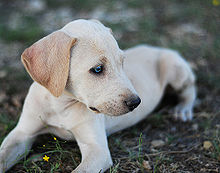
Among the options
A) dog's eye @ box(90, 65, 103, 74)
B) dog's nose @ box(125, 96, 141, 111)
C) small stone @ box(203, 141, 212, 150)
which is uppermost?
dog's eye @ box(90, 65, 103, 74)

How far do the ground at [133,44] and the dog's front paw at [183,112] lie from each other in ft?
0.29

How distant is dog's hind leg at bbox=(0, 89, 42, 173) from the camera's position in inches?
131

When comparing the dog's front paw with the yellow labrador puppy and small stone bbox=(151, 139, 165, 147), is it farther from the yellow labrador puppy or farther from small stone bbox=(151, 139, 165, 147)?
small stone bbox=(151, 139, 165, 147)

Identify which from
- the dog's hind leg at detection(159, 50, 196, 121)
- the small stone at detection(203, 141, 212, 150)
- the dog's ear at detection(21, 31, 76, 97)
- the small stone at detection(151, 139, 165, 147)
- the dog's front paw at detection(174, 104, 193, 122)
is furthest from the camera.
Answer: the dog's hind leg at detection(159, 50, 196, 121)

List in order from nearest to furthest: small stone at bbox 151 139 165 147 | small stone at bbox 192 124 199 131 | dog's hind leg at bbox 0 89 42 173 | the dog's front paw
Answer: dog's hind leg at bbox 0 89 42 173 → small stone at bbox 151 139 165 147 → small stone at bbox 192 124 199 131 → the dog's front paw

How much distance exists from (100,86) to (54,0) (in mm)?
6034

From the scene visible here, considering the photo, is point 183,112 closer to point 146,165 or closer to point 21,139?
point 146,165

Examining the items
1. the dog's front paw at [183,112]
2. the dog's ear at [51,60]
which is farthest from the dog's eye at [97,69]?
the dog's front paw at [183,112]

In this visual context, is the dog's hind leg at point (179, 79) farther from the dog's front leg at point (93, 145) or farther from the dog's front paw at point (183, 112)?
the dog's front leg at point (93, 145)

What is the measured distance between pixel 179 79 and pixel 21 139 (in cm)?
242

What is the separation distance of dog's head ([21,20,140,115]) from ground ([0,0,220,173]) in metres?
0.56

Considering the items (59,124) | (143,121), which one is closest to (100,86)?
(59,124)

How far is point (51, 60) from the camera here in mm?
2791

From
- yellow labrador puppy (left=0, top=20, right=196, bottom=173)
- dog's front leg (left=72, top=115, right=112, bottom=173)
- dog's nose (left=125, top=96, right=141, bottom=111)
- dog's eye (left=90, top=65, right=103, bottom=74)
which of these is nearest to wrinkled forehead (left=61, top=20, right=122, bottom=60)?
yellow labrador puppy (left=0, top=20, right=196, bottom=173)
